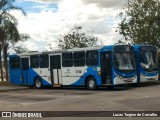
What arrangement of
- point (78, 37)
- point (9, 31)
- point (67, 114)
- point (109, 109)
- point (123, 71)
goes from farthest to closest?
point (78, 37) < point (9, 31) < point (123, 71) < point (109, 109) < point (67, 114)

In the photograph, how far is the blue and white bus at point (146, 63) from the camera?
29.0 metres

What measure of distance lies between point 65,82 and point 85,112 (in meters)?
15.5

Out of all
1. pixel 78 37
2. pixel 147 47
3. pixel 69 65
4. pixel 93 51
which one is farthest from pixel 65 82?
pixel 78 37

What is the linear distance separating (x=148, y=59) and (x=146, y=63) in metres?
0.38

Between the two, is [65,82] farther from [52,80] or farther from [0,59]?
[0,59]

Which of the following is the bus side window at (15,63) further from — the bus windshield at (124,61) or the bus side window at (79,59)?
the bus windshield at (124,61)

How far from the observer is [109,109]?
1543cm

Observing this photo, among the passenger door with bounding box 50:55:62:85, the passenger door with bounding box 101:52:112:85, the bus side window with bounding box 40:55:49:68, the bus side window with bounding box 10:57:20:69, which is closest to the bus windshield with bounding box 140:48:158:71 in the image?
the passenger door with bounding box 101:52:112:85

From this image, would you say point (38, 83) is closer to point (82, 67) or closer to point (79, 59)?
point (79, 59)

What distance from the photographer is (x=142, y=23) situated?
132ft

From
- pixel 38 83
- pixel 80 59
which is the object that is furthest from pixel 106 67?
pixel 38 83

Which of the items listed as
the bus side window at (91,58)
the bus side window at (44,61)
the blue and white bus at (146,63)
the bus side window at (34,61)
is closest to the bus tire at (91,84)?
the bus side window at (91,58)

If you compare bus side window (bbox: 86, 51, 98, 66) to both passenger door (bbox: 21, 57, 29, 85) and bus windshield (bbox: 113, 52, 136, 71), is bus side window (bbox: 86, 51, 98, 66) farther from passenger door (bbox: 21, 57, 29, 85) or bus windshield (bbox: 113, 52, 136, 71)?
passenger door (bbox: 21, 57, 29, 85)

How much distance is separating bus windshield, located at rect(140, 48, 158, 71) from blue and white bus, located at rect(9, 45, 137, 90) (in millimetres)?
1127
